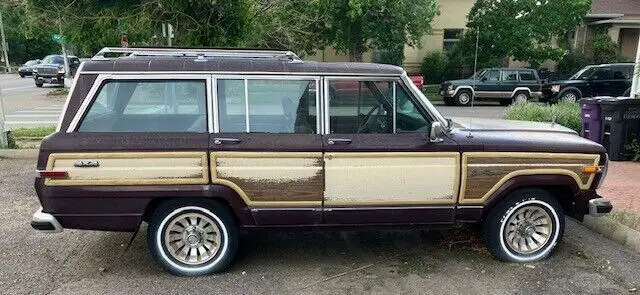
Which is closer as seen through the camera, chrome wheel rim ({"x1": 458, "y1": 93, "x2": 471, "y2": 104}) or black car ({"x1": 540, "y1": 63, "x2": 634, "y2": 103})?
black car ({"x1": 540, "y1": 63, "x2": 634, "y2": 103})

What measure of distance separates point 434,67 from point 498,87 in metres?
6.35

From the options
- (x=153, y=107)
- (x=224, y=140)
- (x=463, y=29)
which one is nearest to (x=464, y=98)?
(x=463, y=29)

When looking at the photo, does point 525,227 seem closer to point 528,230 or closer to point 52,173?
point 528,230

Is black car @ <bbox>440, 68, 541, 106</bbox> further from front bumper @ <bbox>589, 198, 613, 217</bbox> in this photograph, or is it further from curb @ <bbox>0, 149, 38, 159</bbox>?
front bumper @ <bbox>589, 198, 613, 217</bbox>

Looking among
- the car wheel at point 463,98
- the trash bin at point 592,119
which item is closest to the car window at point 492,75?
the car wheel at point 463,98

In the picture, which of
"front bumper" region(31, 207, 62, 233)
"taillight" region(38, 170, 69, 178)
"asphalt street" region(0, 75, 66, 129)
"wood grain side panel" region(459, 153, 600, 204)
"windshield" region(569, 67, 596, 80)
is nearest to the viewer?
"taillight" region(38, 170, 69, 178)

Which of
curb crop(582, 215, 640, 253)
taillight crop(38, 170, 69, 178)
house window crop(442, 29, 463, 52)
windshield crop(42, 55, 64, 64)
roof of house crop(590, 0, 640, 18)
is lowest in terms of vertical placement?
curb crop(582, 215, 640, 253)

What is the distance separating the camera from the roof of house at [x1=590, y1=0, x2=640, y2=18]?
28000 mm

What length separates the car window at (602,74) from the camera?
18672mm

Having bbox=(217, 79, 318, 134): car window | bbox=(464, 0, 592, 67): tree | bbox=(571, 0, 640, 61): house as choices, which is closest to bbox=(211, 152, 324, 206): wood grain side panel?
bbox=(217, 79, 318, 134): car window

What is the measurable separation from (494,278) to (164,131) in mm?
3046

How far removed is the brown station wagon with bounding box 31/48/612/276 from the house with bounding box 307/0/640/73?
22336 mm

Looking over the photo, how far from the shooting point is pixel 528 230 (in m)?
4.49

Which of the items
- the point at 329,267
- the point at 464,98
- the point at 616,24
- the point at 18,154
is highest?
the point at 616,24
